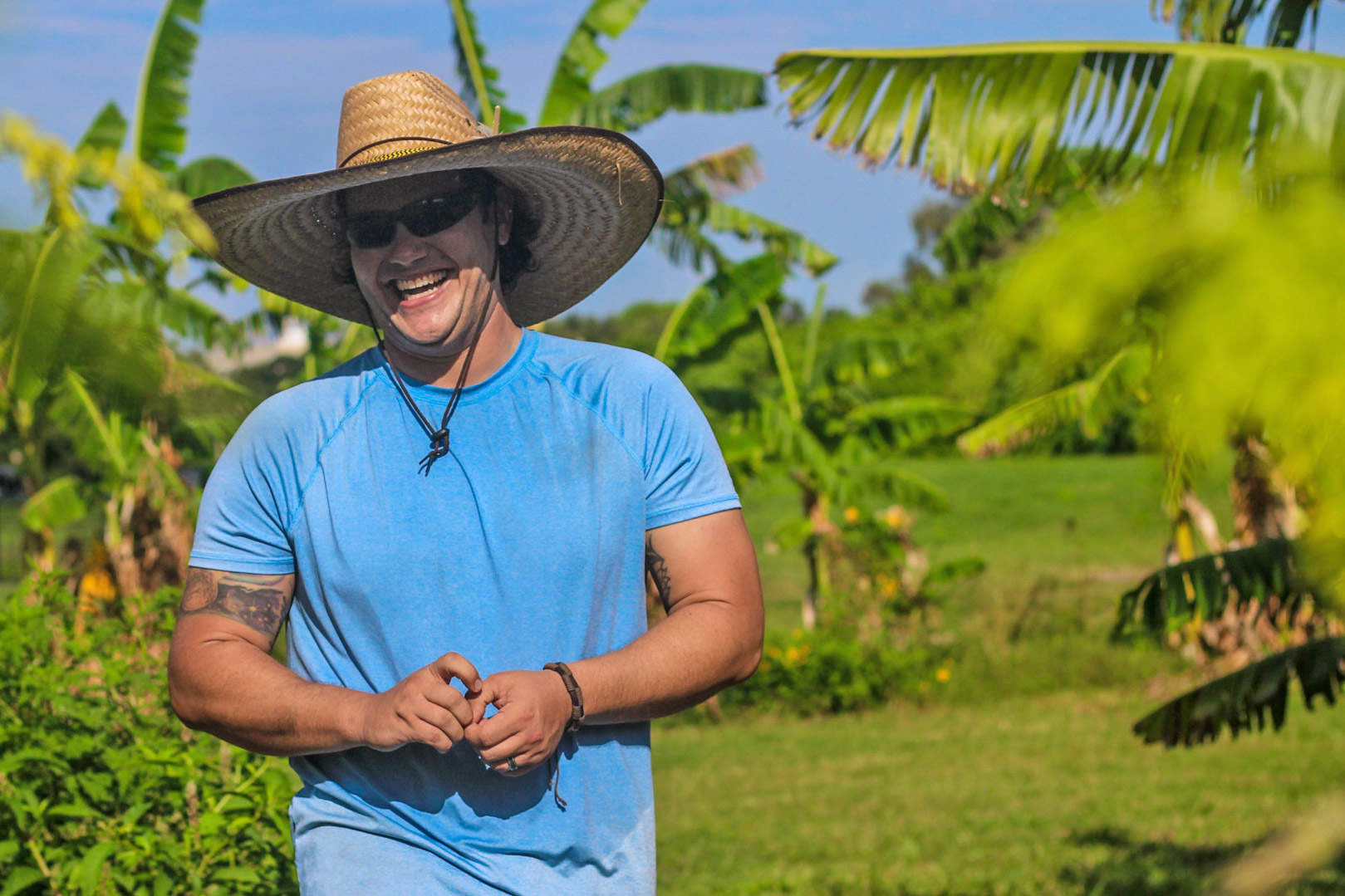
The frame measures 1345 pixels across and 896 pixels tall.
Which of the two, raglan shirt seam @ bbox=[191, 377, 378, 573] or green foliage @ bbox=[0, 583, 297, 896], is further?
green foliage @ bbox=[0, 583, 297, 896]

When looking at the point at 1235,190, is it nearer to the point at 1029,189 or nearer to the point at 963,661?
the point at 1029,189

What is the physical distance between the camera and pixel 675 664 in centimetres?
207

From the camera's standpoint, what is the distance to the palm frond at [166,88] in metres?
8.74

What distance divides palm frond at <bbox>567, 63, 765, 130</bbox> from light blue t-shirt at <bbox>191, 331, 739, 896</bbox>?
7.66m

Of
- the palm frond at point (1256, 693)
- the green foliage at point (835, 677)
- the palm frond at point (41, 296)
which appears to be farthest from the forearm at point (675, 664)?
the green foliage at point (835, 677)

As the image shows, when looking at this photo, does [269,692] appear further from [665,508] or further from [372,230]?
[372,230]

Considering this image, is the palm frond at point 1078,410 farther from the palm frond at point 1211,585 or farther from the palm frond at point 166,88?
the palm frond at point 166,88

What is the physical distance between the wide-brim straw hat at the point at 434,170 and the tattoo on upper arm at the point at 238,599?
0.63m

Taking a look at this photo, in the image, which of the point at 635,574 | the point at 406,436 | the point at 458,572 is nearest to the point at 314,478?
the point at 406,436

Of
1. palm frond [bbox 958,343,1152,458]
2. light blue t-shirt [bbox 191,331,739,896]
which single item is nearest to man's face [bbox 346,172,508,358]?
light blue t-shirt [bbox 191,331,739,896]

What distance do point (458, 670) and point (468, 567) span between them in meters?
0.24

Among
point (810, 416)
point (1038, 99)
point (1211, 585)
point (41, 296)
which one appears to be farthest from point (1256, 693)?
point (810, 416)

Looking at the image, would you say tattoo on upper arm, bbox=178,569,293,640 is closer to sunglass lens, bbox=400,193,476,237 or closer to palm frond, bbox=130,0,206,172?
sunglass lens, bbox=400,193,476,237

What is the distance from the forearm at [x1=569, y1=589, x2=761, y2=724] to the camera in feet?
6.59
